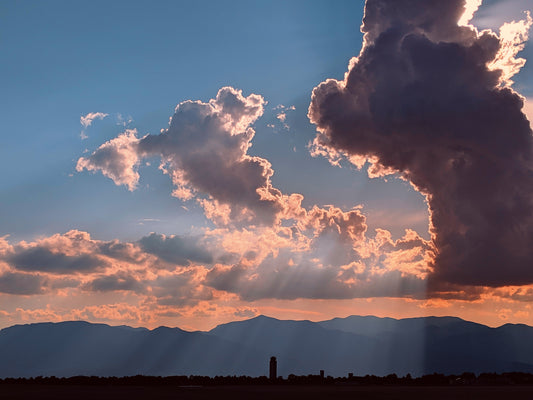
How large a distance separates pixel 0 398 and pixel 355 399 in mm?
66243

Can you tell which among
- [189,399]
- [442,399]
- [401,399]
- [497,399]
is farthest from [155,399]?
[497,399]

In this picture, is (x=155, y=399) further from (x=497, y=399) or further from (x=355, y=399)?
(x=497, y=399)

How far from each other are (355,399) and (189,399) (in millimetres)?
30990

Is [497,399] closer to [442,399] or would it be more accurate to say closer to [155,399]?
[442,399]

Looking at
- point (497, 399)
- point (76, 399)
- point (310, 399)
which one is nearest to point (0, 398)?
point (76, 399)


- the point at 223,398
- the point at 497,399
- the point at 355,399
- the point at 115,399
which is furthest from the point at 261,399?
the point at 497,399

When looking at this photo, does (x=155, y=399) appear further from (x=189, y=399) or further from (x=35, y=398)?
(x=35, y=398)

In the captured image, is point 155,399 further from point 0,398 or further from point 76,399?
point 0,398

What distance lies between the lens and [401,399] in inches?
5089

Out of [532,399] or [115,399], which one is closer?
[115,399]

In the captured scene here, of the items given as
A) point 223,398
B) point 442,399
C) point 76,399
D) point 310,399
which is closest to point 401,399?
point 442,399

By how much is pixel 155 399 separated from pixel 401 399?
4642 cm

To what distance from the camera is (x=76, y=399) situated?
121m

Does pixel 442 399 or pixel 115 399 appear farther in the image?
pixel 442 399
